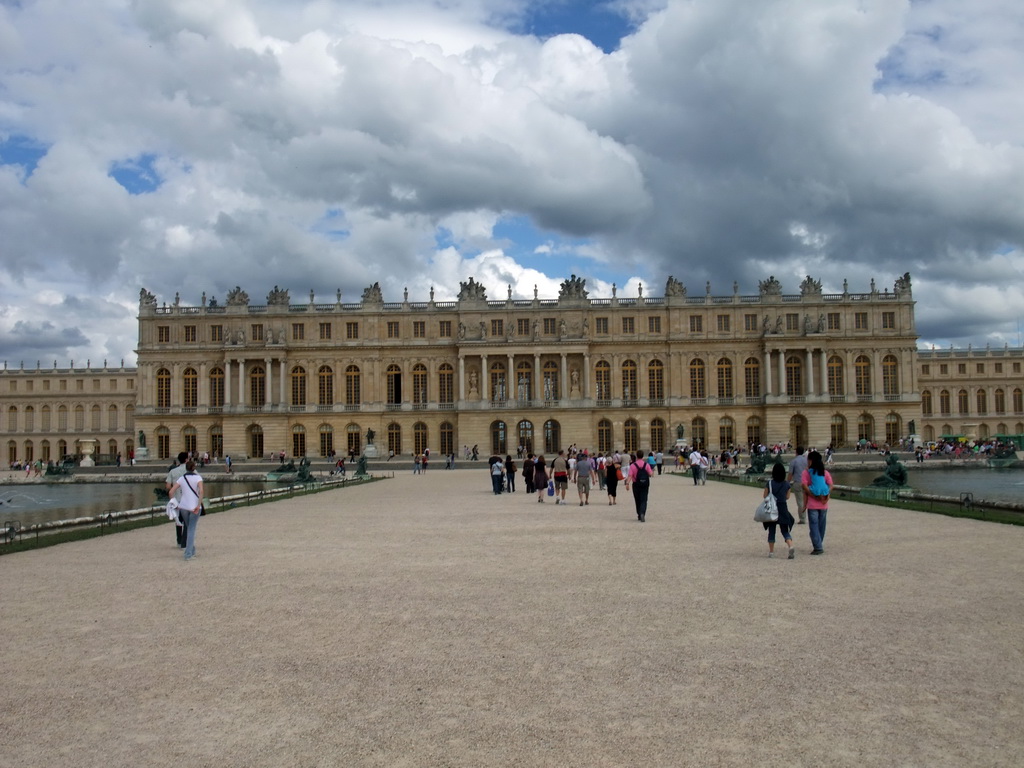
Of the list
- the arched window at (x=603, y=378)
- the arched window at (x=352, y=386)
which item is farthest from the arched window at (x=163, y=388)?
the arched window at (x=603, y=378)

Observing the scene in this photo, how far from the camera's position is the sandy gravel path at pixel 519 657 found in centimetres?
589

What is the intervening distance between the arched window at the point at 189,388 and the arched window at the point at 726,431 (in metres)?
40.7

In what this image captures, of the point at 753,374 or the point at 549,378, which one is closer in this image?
the point at 549,378

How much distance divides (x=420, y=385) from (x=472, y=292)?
8318 millimetres

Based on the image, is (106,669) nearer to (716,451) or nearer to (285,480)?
(285,480)

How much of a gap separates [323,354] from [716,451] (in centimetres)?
3101

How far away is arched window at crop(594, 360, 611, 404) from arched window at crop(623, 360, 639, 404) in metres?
1.24

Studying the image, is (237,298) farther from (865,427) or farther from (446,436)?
(865,427)

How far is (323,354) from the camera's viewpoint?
70.8m

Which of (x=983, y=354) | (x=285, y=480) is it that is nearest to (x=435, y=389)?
(x=285, y=480)

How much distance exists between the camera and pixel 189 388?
234ft

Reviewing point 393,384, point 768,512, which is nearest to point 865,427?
point 393,384

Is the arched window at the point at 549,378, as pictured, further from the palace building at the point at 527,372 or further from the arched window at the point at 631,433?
the arched window at the point at 631,433

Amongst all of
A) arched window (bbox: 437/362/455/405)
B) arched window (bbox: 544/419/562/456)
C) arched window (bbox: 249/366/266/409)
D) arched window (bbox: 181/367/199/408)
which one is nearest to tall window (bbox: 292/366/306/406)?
arched window (bbox: 249/366/266/409)
